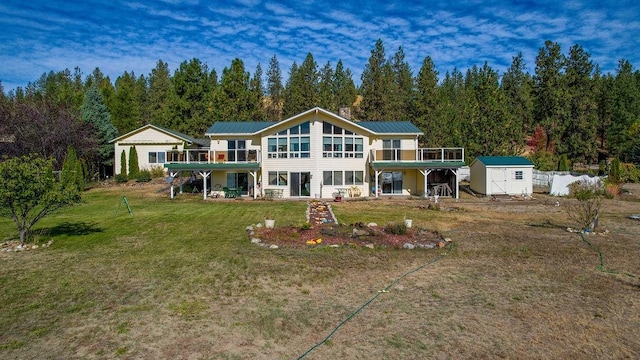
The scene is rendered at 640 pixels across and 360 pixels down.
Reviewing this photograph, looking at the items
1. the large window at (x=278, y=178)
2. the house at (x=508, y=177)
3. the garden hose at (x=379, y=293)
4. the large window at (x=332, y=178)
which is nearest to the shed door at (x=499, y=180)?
the house at (x=508, y=177)

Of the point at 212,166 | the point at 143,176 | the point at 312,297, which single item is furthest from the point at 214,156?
the point at 312,297

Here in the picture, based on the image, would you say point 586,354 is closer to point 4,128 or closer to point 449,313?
point 449,313

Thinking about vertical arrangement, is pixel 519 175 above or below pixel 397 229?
above

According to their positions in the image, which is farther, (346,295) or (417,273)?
(417,273)

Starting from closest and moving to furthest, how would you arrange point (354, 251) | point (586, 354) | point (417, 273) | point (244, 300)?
point (586, 354), point (244, 300), point (417, 273), point (354, 251)

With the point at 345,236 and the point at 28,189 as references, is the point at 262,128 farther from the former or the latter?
the point at 28,189

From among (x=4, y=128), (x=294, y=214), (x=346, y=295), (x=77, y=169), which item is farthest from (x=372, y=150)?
(x=4, y=128)
